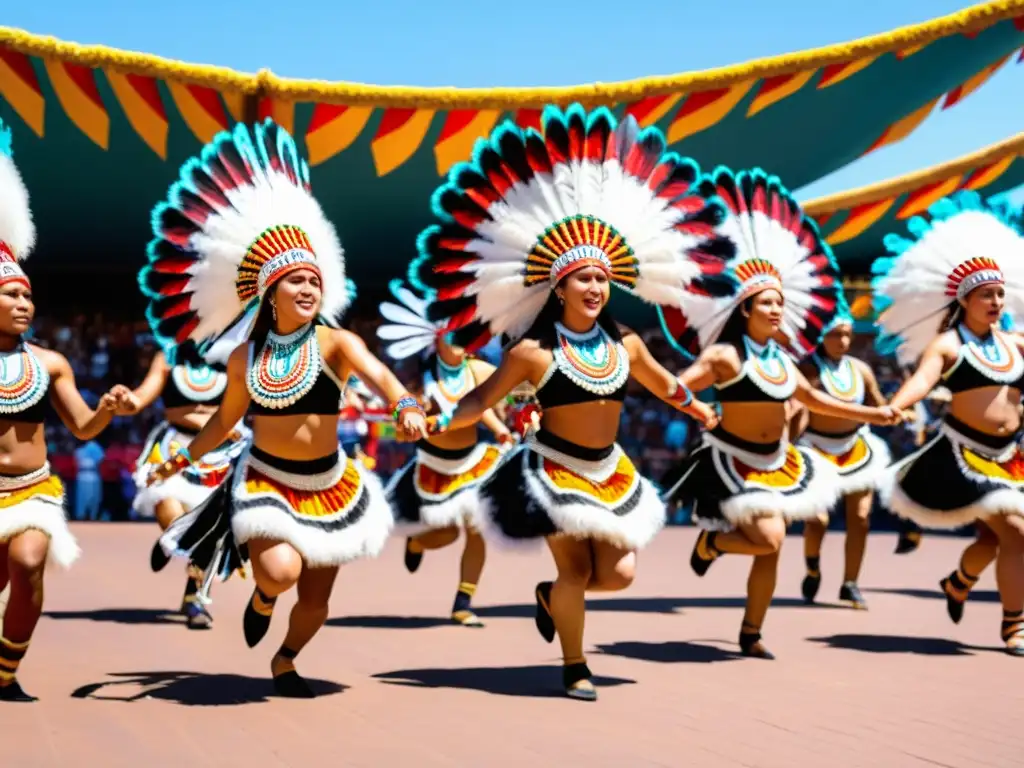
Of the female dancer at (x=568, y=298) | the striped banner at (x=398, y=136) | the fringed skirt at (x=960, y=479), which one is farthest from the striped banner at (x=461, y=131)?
the female dancer at (x=568, y=298)

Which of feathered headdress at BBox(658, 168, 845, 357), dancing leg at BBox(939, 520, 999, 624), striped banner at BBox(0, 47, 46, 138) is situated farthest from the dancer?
striped banner at BBox(0, 47, 46, 138)

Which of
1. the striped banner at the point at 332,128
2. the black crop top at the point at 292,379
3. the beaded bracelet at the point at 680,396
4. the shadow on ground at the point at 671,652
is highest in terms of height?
the striped banner at the point at 332,128

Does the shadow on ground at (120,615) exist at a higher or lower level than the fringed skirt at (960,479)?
lower

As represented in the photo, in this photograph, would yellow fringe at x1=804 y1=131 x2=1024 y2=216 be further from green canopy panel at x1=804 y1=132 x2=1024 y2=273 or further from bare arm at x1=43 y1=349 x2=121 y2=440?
bare arm at x1=43 y1=349 x2=121 y2=440

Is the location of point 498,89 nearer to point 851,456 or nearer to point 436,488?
point 851,456

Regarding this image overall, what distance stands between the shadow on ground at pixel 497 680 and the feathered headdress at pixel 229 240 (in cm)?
166

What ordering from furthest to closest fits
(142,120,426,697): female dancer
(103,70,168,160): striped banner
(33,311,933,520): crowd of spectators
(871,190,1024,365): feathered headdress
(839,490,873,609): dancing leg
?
(33,311,933,520): crowd of spectators < (103,70,168,160): striped banner < (839,490,873,609): dancing leg < (871,190,1024,365): feathered headdress < (142,120,426,697): female dancer

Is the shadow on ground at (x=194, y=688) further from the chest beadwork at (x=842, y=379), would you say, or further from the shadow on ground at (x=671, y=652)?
the chest beadwork at (x=842, y=379)

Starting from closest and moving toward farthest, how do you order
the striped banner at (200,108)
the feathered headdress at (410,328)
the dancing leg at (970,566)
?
1. the dancing leg at (970,566)
2. the feathered headdress at (410,328)
3. the striped banner at (200,108)

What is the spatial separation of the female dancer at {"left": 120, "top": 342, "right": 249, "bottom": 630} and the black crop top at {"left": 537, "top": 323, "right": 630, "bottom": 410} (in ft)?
9.11

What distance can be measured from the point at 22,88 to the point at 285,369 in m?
8.08

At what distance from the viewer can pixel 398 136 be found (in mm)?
14180

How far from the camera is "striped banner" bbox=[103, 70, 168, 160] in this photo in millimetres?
12758

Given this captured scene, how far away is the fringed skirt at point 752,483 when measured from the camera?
22.8ft
